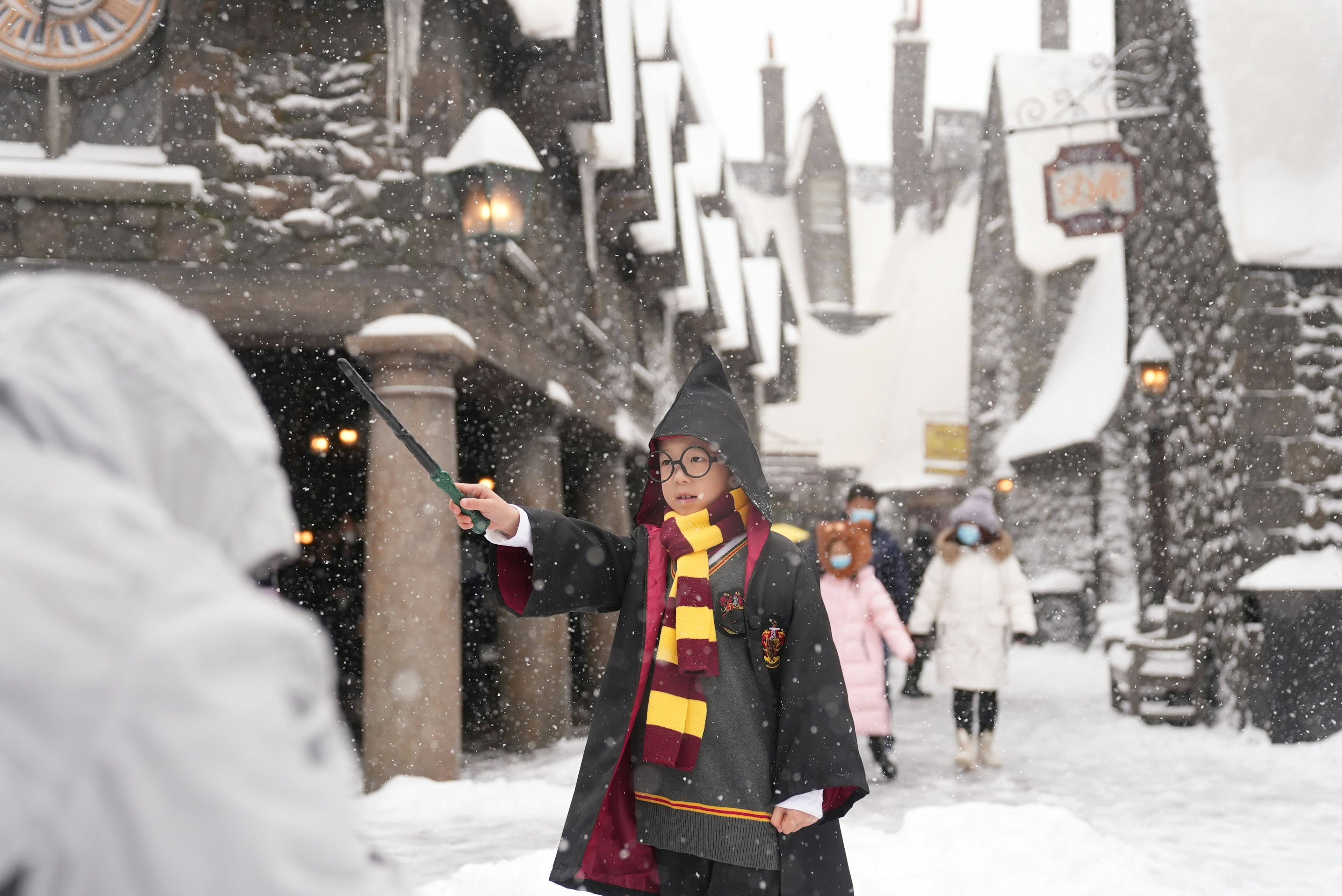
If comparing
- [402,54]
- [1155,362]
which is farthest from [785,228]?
[402,54]

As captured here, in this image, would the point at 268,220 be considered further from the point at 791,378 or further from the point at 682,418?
the point at 791,378

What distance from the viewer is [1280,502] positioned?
335 inches

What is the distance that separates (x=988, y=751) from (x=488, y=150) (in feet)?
15.8

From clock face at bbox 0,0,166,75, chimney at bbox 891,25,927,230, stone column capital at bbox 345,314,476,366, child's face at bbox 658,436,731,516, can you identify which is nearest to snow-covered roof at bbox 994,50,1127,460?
stone column capital at bbox 345,314,476,366

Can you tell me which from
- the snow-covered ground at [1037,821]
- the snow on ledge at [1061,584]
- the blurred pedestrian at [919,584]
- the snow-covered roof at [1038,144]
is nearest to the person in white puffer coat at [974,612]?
the snow-covered ground at [1037,821]

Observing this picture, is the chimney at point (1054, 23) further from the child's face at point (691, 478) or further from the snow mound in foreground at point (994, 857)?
the child's face at point (691, 478)

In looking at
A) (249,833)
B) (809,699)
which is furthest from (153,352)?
(809,699)

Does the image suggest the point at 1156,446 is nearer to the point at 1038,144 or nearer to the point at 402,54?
the point at 402,54

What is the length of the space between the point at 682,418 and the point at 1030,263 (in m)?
17.1

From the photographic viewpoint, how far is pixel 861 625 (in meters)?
7.20

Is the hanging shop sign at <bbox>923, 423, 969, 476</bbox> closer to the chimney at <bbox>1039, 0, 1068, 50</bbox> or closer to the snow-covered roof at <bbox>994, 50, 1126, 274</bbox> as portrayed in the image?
the snow-covered roof at <bbox>994, 50, 1126, 274</bbox>

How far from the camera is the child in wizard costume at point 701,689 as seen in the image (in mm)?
2836

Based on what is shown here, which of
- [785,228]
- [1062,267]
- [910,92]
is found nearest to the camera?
[1062,267]

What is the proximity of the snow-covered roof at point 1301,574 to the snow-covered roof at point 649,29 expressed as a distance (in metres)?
7.45
